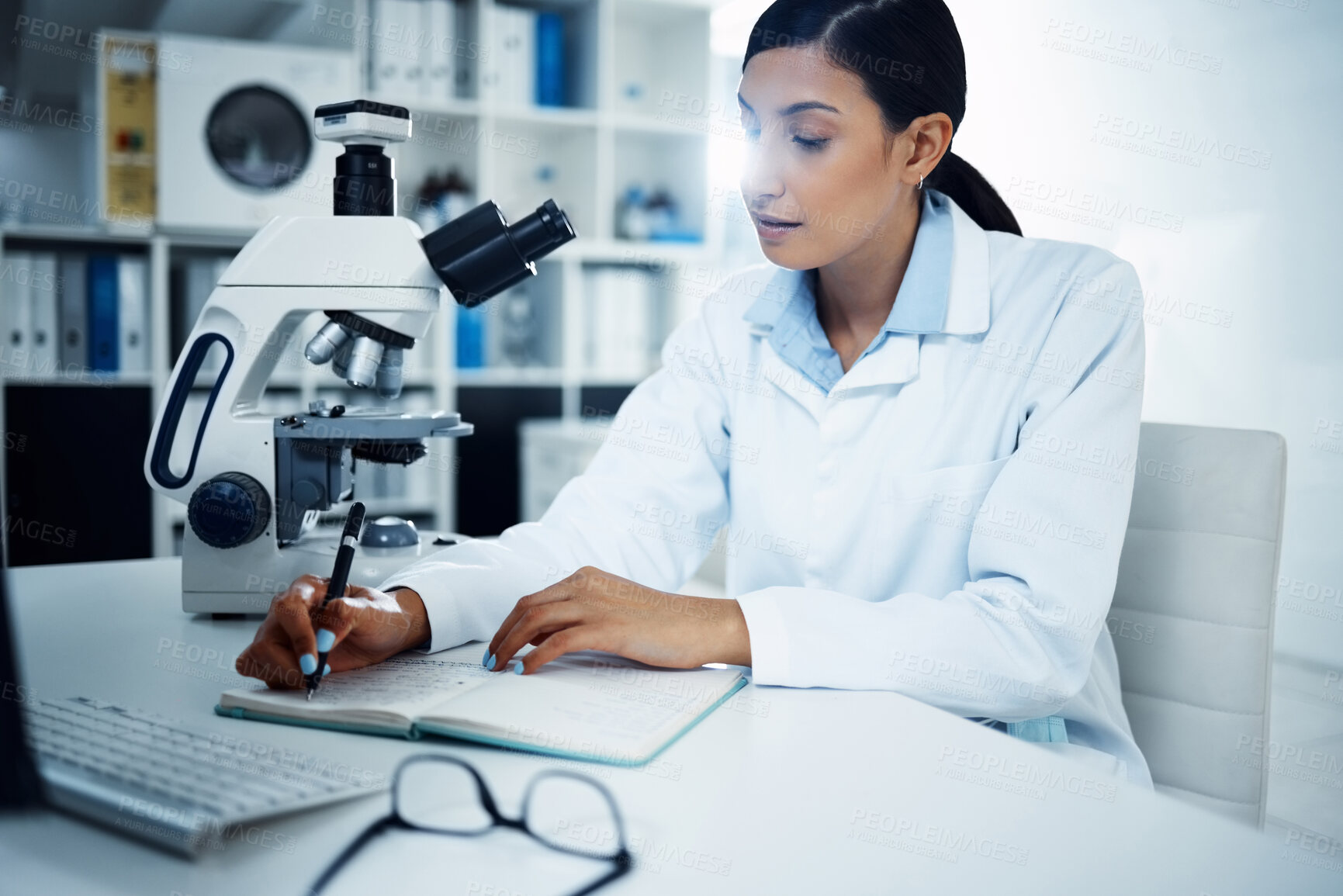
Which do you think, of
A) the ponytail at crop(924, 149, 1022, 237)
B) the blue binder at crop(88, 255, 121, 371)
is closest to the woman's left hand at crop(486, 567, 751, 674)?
the ponytail at crop(924, 149, 1022, 237)

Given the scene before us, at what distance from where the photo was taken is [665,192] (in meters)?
3.30

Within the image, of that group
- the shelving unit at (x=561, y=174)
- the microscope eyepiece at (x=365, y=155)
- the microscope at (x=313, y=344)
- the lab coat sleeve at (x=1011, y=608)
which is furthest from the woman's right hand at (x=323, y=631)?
the shelving unit at (x=561, y=174)

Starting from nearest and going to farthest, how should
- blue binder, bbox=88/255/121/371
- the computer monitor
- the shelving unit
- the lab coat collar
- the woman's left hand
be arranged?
the computer monitor
the woman's left hand
the lab coat collar
blue binder, bbox=88/255/121/371
the shelving unit

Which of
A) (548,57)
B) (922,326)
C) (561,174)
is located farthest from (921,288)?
(561,174)

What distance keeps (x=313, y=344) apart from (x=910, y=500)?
652mm

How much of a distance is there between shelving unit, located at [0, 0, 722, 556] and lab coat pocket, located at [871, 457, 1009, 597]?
1917 mm

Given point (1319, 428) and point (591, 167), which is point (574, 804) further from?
point (591, 167)

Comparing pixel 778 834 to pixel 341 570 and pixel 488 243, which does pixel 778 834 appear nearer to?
pixel 341 570

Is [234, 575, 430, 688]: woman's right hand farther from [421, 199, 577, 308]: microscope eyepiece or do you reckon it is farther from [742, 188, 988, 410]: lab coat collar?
[742, 188, 988, 410]: lab coat collar

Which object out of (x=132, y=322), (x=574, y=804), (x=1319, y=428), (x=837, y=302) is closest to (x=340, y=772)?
(x=574, y=804)

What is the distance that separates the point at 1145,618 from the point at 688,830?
705 mm

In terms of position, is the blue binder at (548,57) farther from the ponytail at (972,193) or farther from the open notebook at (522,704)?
the open notebook at (522,704)

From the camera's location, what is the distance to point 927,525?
1076mm

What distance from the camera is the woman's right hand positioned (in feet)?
2.47
